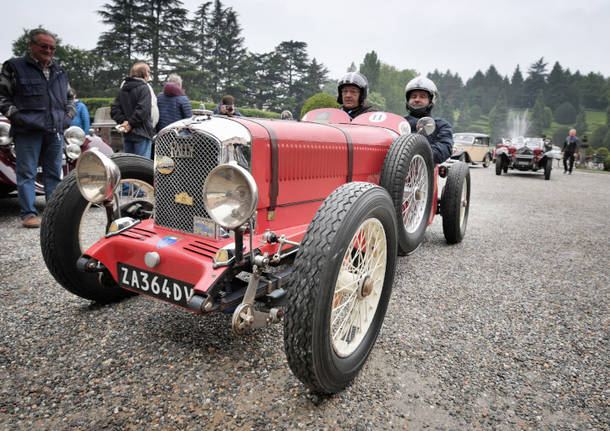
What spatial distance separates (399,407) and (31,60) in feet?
16.0

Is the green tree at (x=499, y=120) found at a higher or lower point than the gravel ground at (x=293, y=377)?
higher

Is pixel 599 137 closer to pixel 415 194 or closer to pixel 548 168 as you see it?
pixel 548 168

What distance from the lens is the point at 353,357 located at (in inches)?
72.1

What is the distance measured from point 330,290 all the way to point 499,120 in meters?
92.4

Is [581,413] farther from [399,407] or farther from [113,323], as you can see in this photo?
[113,323]

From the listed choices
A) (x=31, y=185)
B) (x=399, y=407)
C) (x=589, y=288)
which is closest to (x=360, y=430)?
(x=399, y=407)

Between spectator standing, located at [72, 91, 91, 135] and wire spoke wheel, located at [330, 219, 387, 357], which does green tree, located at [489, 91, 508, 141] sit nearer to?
spectator standing, located at [72, 91, 91, 135]

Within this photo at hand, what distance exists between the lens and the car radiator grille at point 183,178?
2.11 metres

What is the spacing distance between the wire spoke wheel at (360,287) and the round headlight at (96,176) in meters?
1.44

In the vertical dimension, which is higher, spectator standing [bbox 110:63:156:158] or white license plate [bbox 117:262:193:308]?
spectator standing [bbox 110:63:156:158]

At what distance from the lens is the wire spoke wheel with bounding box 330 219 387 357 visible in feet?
6.21

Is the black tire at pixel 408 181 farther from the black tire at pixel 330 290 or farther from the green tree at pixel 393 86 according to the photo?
the green tree at pixel 393 86

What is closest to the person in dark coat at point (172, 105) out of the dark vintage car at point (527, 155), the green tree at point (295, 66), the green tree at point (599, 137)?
the dark vintage car at point (527, 155)

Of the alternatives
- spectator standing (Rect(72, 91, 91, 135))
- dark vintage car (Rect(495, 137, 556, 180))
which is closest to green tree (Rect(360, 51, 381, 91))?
dark vintage car (Rect(495, 137, 556, 180))
